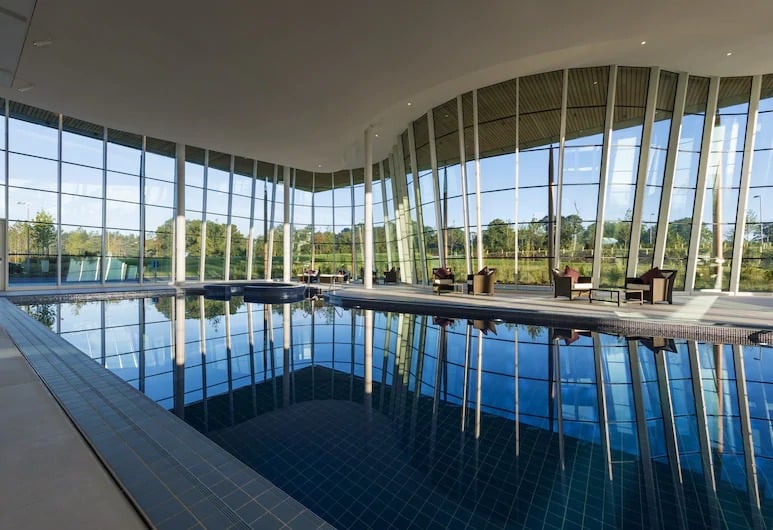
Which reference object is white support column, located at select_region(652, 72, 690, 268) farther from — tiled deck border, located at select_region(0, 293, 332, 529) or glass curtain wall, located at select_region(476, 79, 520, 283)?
tiled deck border, located at select_region(0, 293, 332, 529)

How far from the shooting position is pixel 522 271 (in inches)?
478

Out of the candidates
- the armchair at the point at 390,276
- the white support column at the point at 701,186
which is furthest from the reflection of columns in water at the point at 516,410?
the armchair at the point at 390,276

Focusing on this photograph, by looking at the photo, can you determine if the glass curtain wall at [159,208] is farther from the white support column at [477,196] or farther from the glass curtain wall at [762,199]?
the glass curtain wall at [762,199]

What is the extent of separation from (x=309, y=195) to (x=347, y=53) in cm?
1337

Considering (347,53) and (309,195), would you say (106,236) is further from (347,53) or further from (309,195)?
(347,53)

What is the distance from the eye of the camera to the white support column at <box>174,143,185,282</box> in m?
15.1

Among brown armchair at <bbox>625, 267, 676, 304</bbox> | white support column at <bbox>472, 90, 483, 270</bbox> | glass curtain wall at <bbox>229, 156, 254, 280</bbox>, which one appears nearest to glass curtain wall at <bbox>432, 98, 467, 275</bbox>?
white support column at <bbox>472, 90, 483, 270</bbox>

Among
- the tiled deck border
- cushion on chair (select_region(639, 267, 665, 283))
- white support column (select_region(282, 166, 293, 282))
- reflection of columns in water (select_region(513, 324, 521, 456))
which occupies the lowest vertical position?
reflection of columns in water (select_region(513, 324, 521, 456))

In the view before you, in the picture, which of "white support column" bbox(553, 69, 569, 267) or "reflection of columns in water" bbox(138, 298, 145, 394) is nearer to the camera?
"reflection of columns in water" bbox(138, 298, 145, 394)

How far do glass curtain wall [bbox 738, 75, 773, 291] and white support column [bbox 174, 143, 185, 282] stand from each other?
63.8 feet

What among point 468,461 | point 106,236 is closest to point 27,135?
point 106,236

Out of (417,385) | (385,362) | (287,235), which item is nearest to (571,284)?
(385,362)

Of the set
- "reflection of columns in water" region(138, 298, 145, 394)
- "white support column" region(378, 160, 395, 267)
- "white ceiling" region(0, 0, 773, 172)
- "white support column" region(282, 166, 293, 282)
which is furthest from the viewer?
"white support column" region(378, 160, 395, 267)

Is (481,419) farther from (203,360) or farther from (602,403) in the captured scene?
(203,360)
